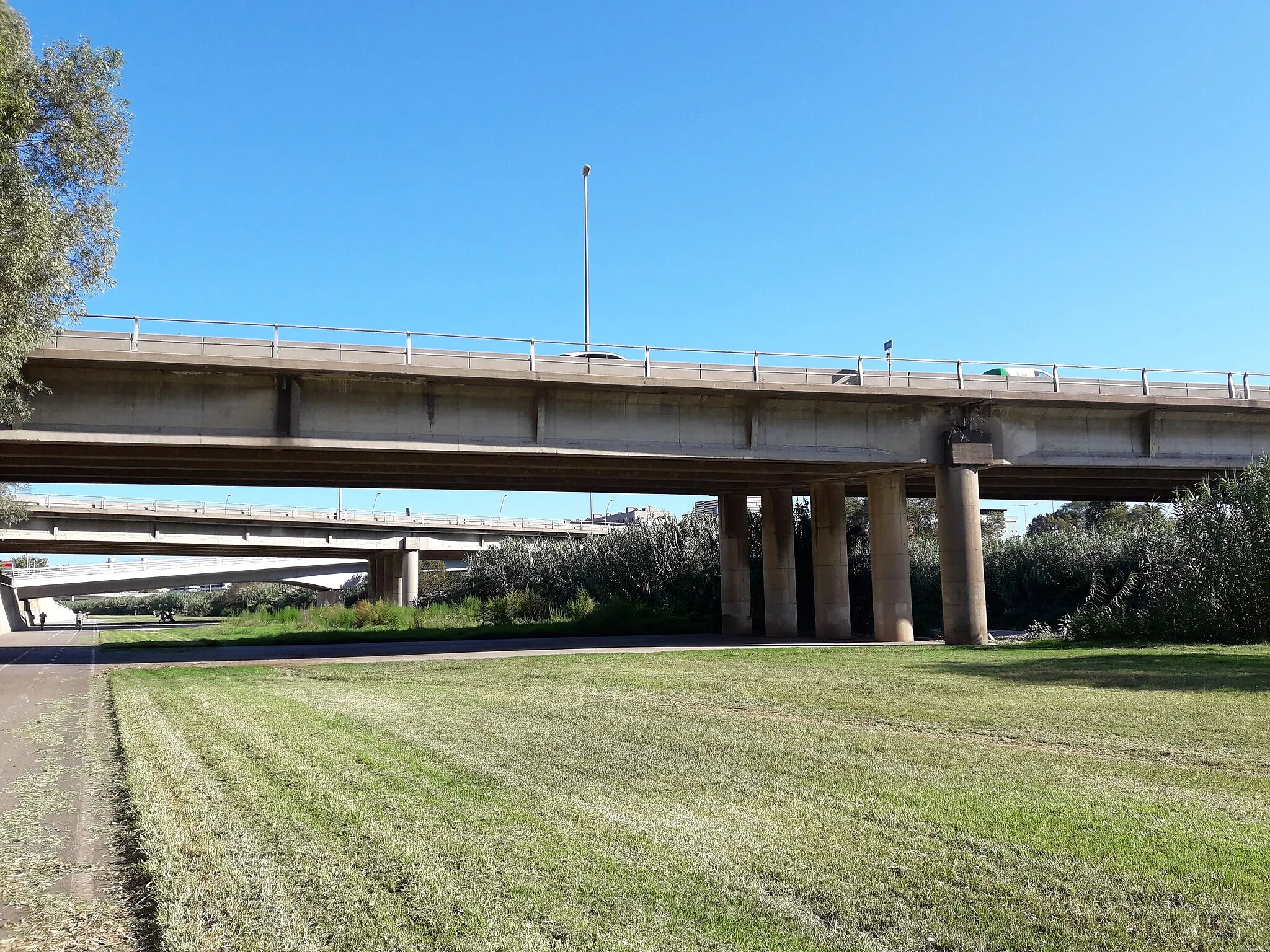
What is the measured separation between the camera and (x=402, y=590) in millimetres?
73312

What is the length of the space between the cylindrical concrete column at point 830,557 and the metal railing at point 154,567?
196 ft

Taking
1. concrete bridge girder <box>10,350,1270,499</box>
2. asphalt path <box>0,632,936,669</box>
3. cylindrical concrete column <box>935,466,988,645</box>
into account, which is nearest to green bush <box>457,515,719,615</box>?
asphalt path <box>0,632,936,669</box>

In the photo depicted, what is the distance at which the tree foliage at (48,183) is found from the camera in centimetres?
1888

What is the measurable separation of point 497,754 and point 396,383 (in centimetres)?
1644

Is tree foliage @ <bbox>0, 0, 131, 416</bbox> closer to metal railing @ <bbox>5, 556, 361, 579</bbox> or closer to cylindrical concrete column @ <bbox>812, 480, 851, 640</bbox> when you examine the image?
cylindrical concrete column @ <bbox>812, 480, 851, 640</bbox>

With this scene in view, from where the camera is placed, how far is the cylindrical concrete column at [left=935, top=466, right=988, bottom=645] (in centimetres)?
2778

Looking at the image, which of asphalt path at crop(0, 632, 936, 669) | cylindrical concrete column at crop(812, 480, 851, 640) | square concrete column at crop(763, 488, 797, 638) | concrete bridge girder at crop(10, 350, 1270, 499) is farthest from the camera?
square concrete column at crop(763, 488, 797, 638)

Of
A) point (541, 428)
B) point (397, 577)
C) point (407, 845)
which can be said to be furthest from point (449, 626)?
point (407, 845)

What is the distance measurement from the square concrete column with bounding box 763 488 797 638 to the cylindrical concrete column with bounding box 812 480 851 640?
79.1 inches

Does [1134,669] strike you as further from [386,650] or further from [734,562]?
[734,562]

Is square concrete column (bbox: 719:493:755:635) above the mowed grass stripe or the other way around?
above

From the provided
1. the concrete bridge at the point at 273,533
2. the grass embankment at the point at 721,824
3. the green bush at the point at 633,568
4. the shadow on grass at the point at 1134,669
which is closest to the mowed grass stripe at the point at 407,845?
the grass embankment at the point at 721,824

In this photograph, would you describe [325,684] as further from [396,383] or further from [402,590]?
[402,590]

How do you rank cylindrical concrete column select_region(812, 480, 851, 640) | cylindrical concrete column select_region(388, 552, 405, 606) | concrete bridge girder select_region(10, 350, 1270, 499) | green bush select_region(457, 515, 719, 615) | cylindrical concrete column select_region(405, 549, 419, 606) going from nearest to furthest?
concrete bridge girder select_region(10, 350, 1270, 499)
cylindrical concrete column select_region(812, 480, 851, 640)
green bush select_region(457, 515, 719, 615)
cylindrical concrete column select_region(405, 549, 419, 606)
cylindrical concrete column select_region(388, 552, 405, 606)
